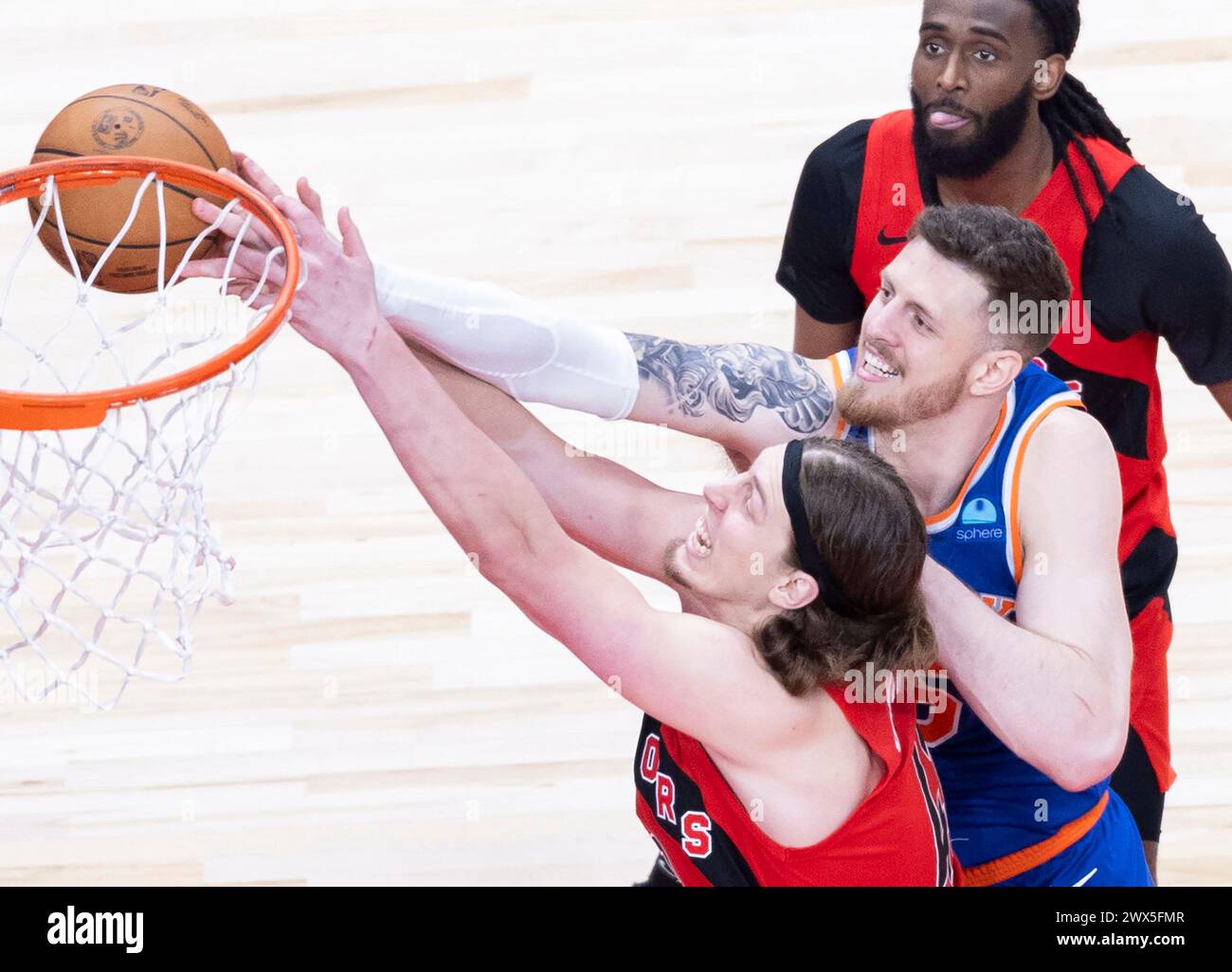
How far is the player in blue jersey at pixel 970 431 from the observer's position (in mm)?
2271

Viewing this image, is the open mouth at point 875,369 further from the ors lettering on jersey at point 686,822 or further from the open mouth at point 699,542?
the ors lettering on jersey at point 686,822

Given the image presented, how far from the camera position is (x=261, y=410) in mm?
4000

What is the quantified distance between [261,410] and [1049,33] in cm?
212

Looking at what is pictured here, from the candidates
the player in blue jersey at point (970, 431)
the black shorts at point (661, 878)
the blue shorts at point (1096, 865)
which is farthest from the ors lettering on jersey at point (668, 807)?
the blue shorts at point (1096, 865)

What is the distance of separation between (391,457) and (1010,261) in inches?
75.3

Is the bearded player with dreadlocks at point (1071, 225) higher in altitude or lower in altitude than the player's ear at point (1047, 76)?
lower

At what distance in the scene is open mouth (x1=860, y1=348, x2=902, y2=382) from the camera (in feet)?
7.98

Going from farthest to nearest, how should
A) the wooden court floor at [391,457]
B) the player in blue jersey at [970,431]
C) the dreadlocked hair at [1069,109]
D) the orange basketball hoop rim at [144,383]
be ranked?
the wooden court floor at [391,457] < the dreadlocked hair at [1069,109] < the player in blue jersey at [970,431] < the orange basketball hoop rim at [144,383]

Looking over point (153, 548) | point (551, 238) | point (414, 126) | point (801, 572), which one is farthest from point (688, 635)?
point (414, 126)

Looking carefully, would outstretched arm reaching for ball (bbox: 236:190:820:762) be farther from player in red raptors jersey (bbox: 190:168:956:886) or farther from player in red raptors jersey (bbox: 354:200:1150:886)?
player in red raptors jersey (bbox: 354:200:1150:886)

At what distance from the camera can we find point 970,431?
2436 millimetres

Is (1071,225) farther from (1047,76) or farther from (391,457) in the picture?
(391,457)
